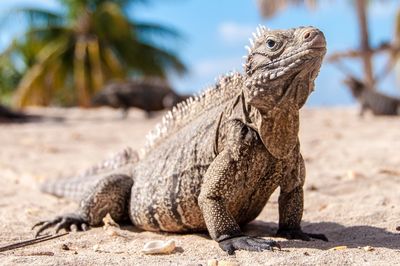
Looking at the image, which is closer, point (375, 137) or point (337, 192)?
point (337, 192)

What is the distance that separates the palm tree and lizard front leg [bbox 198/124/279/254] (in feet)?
81.1

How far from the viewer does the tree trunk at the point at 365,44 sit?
2336 cm

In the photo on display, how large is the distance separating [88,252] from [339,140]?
6572 mm

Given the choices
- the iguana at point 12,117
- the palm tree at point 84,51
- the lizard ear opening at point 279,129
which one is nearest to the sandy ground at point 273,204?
the lizard ear opening at point 279,129

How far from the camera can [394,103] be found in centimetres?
1436

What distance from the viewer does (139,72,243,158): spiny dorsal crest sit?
14.3 ft

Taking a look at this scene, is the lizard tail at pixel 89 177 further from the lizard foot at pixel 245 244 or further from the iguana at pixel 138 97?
the iguana at pixel 138 97

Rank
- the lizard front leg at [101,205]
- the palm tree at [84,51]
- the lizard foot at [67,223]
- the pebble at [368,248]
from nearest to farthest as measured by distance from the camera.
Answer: the pebble at [368,248]
the lizard foot at [67,223]
the lizard front leg at [101,205]
the palm tree at [84,51]

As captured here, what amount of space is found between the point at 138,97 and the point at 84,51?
15.2m

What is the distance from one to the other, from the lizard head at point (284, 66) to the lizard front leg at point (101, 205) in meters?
1.71

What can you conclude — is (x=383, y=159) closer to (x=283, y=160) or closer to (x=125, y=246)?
(x=283, y=160)

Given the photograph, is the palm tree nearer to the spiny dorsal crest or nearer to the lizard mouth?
the spiny dorsal crest

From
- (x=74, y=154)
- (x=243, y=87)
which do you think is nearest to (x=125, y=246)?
(x=243, y=87)

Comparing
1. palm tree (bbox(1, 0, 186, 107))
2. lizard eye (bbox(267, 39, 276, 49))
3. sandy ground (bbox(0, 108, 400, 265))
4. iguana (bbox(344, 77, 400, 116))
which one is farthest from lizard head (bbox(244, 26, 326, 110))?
palm tree (bbox(1, 0, 186, 107))
